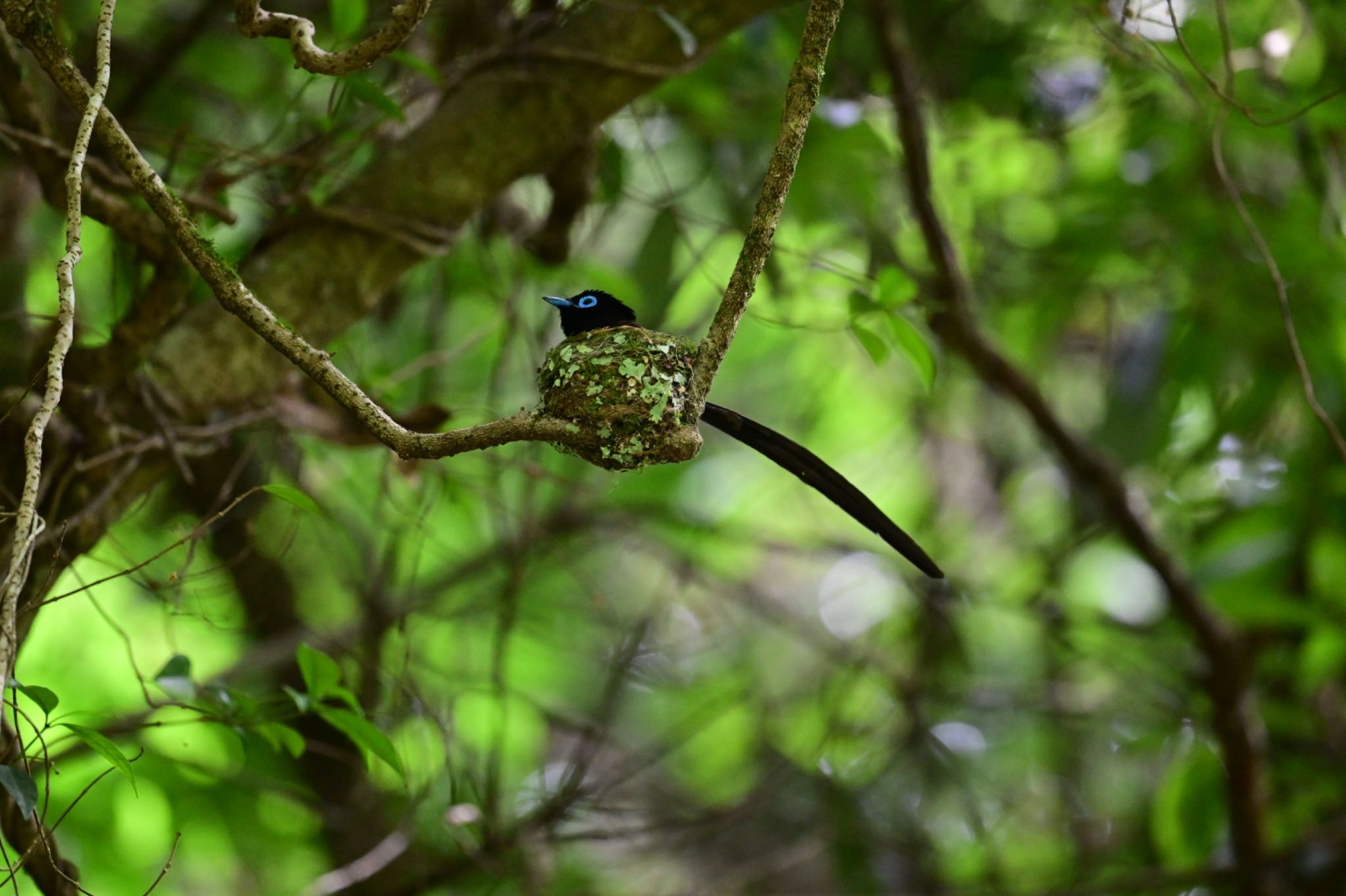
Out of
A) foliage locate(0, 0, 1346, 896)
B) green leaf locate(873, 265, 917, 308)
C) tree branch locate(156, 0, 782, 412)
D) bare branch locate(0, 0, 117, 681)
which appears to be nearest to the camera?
bare branch locate(0, 0, 117, 681)

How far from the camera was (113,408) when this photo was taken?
7.31ft

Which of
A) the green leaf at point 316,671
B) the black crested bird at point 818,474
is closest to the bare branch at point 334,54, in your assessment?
the black crested bird at point 818,474

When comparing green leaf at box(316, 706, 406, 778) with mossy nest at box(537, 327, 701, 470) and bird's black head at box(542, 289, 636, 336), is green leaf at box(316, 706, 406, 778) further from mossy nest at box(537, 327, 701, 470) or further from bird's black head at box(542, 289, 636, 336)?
bird's black head at box(542, 289, 636, 336)

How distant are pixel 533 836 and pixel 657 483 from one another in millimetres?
1334

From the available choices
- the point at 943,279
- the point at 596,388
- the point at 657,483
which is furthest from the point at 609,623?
the point at 596,388

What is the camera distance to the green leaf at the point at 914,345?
214 cm

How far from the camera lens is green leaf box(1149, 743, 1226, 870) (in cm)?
368

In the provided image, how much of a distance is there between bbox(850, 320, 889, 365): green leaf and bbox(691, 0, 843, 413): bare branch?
0.61 meters

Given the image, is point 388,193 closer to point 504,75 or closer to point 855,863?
→ point 504,75

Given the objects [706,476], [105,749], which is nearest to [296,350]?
[105,749]

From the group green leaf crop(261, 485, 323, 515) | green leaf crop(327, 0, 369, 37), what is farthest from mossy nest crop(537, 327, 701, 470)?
green leaf crop(327, 0, 369, 37)

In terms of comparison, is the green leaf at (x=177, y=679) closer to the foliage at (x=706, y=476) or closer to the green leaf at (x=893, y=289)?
the foliage at (x=706, y=476)

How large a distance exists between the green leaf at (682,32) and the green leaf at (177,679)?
1.42 m

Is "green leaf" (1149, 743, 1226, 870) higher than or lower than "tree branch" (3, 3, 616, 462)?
higher
